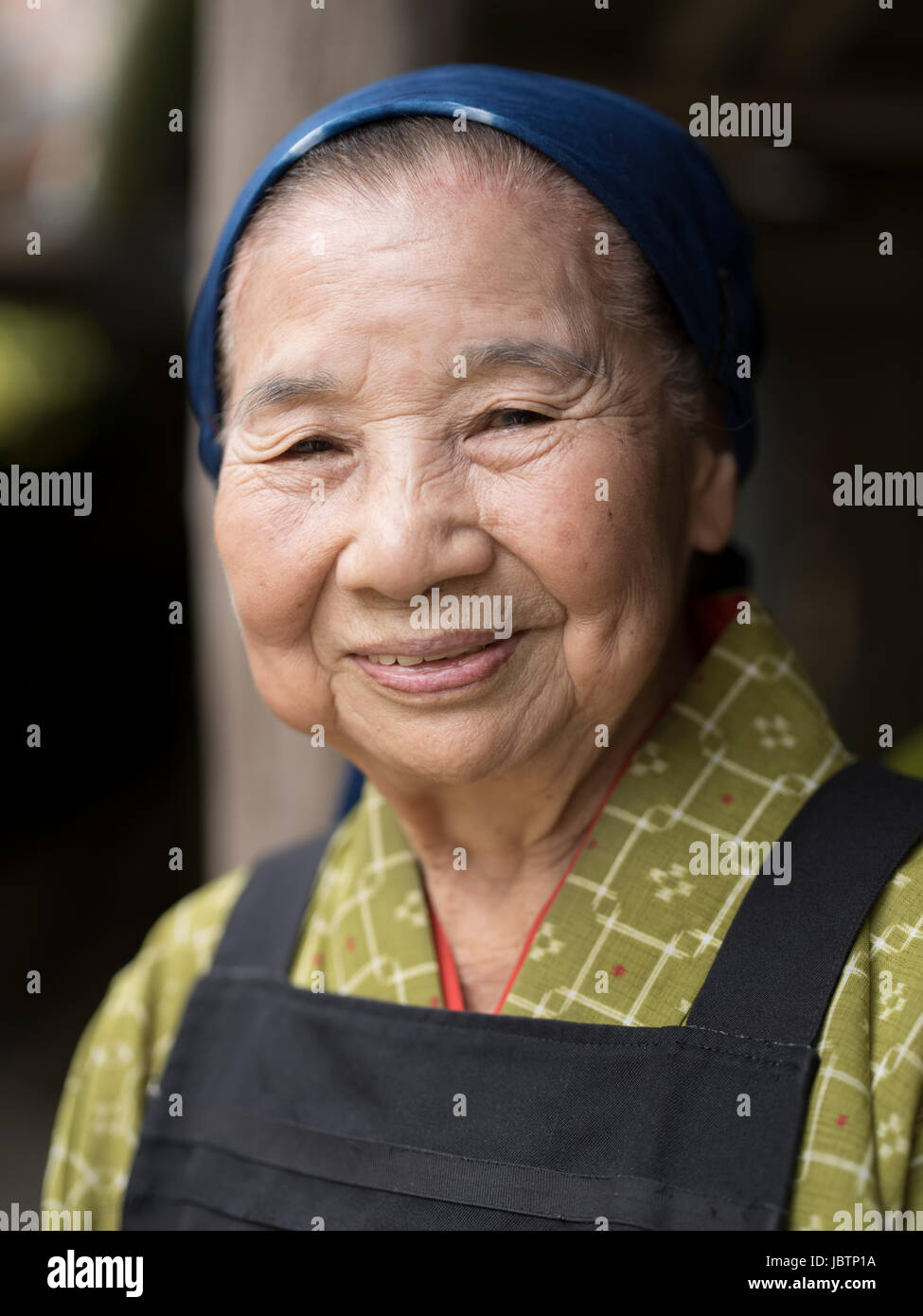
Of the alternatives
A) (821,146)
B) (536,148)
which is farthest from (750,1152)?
(821,146)

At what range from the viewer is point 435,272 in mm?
1204

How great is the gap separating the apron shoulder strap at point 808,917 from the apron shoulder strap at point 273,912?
2.03 feet

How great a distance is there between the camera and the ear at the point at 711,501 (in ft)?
4.73

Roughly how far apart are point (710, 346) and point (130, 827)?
9.52 feet

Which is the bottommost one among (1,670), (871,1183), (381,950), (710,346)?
(871,1183)

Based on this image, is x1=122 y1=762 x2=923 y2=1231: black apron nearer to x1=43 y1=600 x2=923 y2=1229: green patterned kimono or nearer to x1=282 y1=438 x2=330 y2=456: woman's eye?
x1=43 y1=600 x2=923 y2=1229: green patterned kimono

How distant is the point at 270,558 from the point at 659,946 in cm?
59

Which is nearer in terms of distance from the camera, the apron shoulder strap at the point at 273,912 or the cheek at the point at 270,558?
the cheek at the point at 270,558

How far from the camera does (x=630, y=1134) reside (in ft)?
3.97

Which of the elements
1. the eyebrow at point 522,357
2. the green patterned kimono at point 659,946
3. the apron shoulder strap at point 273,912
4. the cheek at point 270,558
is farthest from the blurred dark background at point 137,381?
the eyebrow at point 522,357

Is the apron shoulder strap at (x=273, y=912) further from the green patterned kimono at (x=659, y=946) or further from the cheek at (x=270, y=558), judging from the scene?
the cheek at (x=270, y=558)

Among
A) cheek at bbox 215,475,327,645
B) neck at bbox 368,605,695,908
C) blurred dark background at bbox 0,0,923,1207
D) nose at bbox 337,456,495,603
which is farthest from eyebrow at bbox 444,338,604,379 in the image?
blurred dark background at bbox 0,0,923,1207

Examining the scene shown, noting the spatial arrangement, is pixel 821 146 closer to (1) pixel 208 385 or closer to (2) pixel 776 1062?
(1) pixel 208 385

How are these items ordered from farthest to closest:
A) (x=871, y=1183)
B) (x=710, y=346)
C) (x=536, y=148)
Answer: (x=710, y=346) < (x=536, y=148) < (x=871, y=1183)
